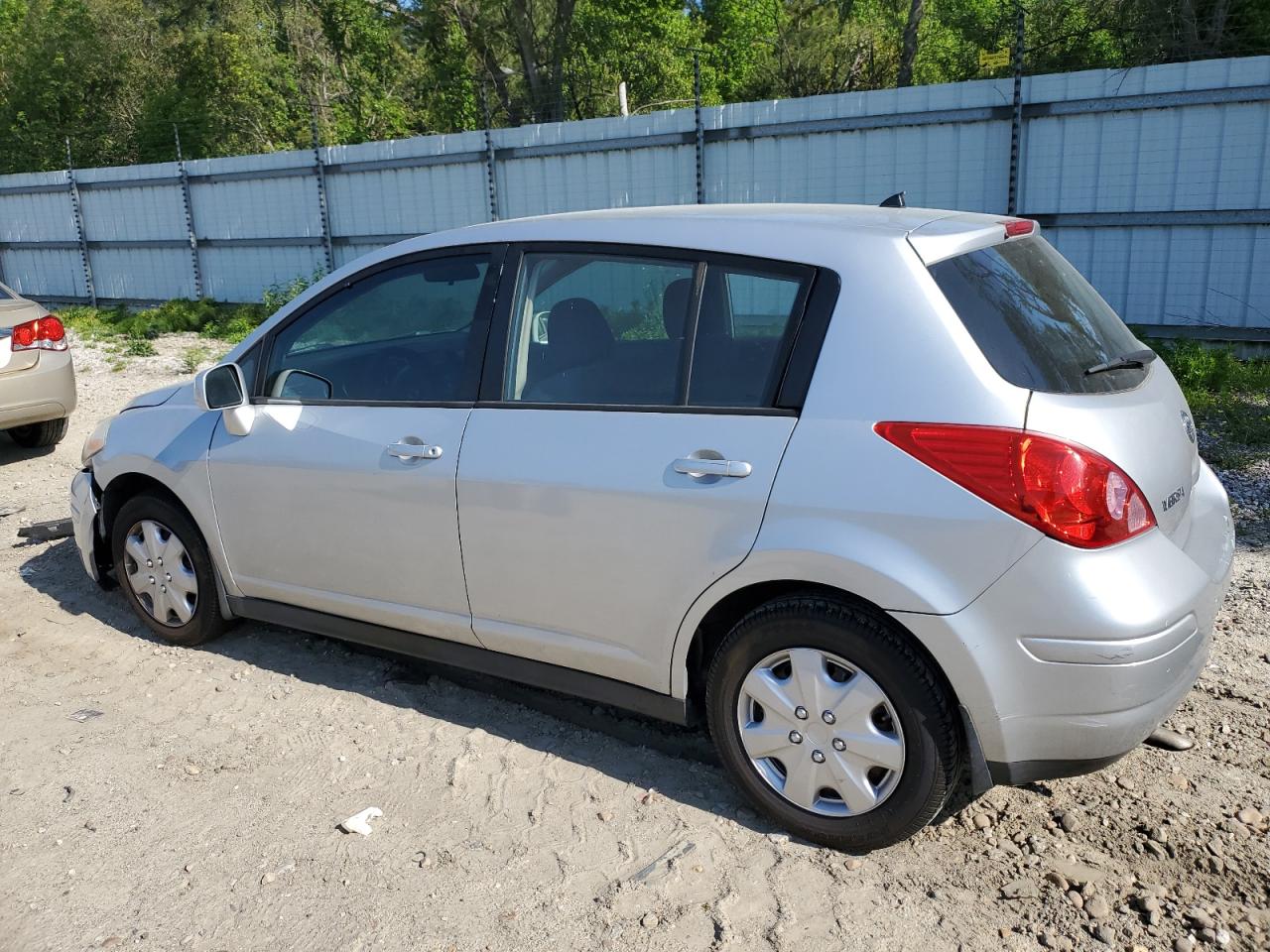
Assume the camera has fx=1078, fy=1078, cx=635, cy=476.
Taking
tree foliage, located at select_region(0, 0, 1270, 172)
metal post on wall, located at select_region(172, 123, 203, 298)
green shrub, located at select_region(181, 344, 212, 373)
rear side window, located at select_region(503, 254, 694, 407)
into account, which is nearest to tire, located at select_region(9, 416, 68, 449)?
green shrub, located at select_region(181, 344, 212, 373)

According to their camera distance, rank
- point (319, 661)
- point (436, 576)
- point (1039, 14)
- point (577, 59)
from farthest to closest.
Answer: point (577, 59) < point (1039, 14) < point (319, 661) < point (436, 576)

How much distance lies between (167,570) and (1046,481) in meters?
3.56

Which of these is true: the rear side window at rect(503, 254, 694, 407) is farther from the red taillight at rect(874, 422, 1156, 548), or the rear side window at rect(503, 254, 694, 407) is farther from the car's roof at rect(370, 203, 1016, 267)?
the red taillight at rect(874, 422, 1156, 548)

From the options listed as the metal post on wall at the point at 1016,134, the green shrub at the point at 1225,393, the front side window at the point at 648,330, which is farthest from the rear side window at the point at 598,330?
the metal post on wall at the point at 1016,134

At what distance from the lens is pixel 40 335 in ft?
25.9

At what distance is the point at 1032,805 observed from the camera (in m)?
3.21

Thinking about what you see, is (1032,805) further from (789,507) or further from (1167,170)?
(1167,170)

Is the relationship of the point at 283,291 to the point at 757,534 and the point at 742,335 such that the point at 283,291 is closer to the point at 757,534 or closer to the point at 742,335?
the point at 742,335

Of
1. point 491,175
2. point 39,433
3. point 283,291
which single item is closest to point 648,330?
point 39,433

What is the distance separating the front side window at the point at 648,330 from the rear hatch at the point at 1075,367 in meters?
0.49

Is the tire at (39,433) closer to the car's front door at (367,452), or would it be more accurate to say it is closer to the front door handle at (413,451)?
the car's front door at (367,452)

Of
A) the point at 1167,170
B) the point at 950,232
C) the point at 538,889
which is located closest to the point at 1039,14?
the point at 1167,170

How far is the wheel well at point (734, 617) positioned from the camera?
2.81 m

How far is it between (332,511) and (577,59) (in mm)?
25617
